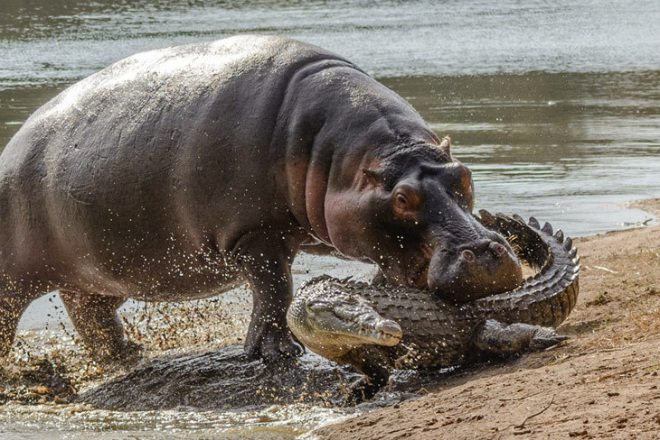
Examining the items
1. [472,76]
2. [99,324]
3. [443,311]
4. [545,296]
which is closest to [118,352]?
[99,324]

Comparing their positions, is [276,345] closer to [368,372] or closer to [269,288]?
[269,288]

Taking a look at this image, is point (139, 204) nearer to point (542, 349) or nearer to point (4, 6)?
point (542, 349)

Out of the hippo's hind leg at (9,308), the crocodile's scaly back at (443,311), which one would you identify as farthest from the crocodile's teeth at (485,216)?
the hippo's hind leg at (9,308)

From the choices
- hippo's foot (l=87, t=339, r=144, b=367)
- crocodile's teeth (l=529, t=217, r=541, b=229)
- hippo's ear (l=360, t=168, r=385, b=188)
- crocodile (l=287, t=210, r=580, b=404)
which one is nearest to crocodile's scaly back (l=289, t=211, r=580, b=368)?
crocodile (l=287, t=210, r=580, b=404)

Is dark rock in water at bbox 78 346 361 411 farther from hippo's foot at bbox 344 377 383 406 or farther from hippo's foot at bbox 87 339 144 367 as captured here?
hippo's foot at bbox 87 339 144 367

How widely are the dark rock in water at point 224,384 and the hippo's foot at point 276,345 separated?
0.15 ft

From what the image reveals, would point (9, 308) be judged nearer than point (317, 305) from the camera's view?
No

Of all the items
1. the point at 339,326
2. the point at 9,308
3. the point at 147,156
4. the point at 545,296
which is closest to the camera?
the point at 339,326

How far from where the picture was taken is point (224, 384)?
5.49 meters

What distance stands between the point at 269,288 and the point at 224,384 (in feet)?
1.76

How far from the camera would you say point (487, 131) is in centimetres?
1461

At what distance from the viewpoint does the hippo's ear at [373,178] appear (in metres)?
5.04

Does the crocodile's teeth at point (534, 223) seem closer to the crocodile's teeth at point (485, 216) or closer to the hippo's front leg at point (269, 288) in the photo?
the crocodile's teeth at point (485, 216)

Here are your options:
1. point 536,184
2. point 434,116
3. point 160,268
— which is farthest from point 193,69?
point 434,116
